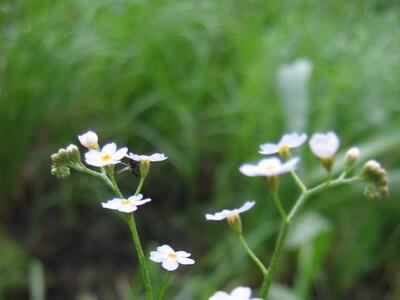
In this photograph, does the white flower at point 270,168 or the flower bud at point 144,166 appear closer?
the white flower at point 270,168

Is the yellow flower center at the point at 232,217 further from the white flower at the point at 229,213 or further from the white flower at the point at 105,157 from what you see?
the white flower at the point at 105,157

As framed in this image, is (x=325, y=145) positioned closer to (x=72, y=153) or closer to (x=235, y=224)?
(x=235, y=224)

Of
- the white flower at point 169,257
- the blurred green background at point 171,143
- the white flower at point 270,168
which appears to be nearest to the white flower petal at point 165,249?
the white flower at point 169,257

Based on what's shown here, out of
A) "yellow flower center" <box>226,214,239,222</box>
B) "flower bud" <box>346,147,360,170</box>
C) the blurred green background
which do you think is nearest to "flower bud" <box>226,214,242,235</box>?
"yellow flower center" <box>226,214,239,222</box>

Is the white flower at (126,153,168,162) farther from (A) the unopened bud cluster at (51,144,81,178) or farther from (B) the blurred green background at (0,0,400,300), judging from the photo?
(B) the blurred green background at (0,0,400,300)

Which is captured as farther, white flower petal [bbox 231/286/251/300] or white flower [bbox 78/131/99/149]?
white flower [bbox 78/131/99/149]

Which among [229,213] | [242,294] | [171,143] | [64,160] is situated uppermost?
[171,143]

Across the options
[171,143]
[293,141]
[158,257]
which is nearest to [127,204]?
[158,257]
